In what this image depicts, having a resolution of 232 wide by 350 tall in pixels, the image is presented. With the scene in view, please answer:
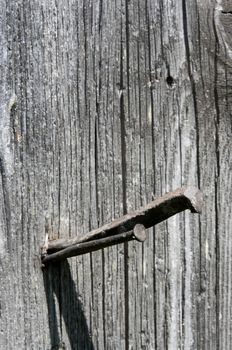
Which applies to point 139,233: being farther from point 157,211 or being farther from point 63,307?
point 63,307

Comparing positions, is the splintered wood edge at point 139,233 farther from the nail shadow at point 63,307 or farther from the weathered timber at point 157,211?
the nail shadow at point 63,307

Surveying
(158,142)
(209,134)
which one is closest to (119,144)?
(158,142)

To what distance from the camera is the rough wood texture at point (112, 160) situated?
1279 millimetres

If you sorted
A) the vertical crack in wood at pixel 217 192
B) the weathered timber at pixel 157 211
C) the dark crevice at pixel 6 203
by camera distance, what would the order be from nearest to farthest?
1. the weathered timber at pixel 157 211
2. the dark crevice at pixel 6 203
3. the vertical crack in wood at pixel 217 192

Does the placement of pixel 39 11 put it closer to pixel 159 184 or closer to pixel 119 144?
pixel 119 144

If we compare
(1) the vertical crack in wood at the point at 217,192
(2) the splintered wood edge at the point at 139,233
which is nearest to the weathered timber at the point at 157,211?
(2) the splintered wood edge at the point at 139,233

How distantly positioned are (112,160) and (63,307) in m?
0.31

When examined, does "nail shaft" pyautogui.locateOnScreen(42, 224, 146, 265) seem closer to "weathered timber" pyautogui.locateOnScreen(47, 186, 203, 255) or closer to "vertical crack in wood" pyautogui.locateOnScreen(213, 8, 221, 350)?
"weathered timber" pyautogui.locateOnScreen(47, 186, 203, 255)

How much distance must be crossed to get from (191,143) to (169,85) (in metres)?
0.13

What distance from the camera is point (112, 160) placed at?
4.39 feet

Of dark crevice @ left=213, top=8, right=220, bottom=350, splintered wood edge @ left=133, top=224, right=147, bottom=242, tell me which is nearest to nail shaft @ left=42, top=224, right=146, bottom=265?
splintered wood edge @ left=133, top=224, right=147, bottom=242

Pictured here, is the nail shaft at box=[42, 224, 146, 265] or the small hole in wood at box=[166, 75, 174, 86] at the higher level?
the small hole in wood at box=[166, 75, 174, 86]

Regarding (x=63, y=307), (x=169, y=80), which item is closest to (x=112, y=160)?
(x=169, y=80)

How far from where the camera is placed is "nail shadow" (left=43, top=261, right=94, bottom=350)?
4.33ft
